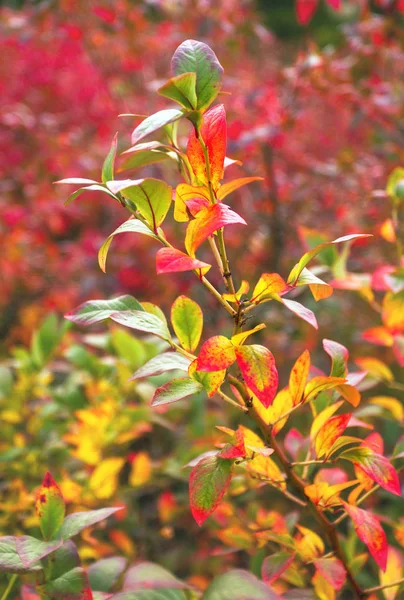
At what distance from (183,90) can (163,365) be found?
0.25m

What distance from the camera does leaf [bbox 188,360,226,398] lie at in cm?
56

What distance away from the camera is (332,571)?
2.01ft

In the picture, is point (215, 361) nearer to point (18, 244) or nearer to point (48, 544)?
point (48, 544)

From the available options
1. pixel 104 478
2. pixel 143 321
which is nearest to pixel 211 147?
pixel 143 321

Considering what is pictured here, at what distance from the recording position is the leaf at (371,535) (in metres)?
0.56

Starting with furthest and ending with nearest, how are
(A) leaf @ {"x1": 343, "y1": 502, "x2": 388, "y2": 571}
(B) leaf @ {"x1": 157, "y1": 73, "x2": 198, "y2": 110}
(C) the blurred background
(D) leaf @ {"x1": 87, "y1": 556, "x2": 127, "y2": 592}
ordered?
→ 1. (C) the blurred background
2. (D) leaf @ {"x1": 87, "y1": 556, "x2": 127, "y2": 592}
3. (A) leaf @ {"x1": 343, "y1": 502, "x2": 388, "y2": 571}
4. (B) leaf @ {"x1": 157, "y1": 73, "x2": 198, "y2": 110}

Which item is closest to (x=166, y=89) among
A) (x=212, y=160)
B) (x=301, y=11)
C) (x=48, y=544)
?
(x=212, y=160)

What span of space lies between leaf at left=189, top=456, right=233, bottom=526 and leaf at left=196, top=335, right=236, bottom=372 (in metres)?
0.10

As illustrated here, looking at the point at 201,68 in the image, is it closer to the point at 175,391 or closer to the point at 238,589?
the point at 175,391

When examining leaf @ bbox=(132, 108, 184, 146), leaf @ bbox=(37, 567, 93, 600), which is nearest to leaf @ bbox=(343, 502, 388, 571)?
leaf @ bbox=(37, 567, 93, 600)

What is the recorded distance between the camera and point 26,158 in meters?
3.31

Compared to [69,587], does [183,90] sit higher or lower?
higher

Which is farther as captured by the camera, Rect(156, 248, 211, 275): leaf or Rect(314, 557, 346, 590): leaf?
Rect(314, 557, 346, 590): leaf

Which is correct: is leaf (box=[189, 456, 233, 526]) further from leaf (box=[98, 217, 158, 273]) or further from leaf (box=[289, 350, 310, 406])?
A: leaf (box=[98, 217, 158, 273])
